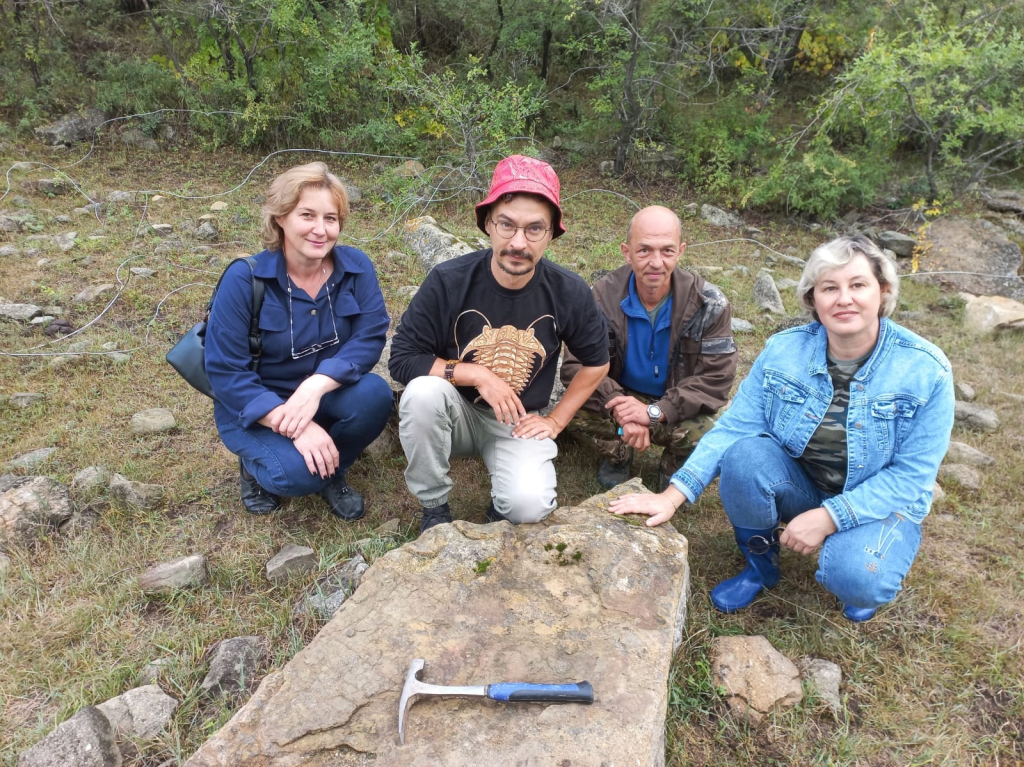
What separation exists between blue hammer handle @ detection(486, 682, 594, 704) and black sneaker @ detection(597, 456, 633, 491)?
168cm

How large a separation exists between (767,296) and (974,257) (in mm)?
2980

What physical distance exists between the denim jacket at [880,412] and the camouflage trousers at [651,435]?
2.39 feet

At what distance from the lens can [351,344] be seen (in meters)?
2.82

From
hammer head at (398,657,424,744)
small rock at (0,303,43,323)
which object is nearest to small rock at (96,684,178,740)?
hammer head at (398,657,424,744)

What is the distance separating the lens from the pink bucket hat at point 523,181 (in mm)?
2279

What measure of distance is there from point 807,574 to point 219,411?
258cm

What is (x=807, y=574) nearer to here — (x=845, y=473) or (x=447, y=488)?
(x=845, y=473)

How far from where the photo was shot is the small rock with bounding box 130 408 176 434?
3480 millimetres

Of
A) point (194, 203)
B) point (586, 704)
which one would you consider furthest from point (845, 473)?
point (194, 203)

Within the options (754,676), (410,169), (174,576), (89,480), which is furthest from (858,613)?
(410,169)

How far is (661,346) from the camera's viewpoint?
10.4 feet

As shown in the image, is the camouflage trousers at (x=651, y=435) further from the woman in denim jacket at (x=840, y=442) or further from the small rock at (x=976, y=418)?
the small rock at (x=976, y=418)

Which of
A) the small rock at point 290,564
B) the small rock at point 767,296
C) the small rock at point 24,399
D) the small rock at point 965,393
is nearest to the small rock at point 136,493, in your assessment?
the small rock at point 290,564

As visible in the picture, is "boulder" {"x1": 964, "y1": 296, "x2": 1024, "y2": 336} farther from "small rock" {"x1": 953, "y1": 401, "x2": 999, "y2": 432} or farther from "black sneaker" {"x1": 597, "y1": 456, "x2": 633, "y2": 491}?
"black sneaker" {"x1": 597, "y1": 456, "x2": 633, "y2": 491}
